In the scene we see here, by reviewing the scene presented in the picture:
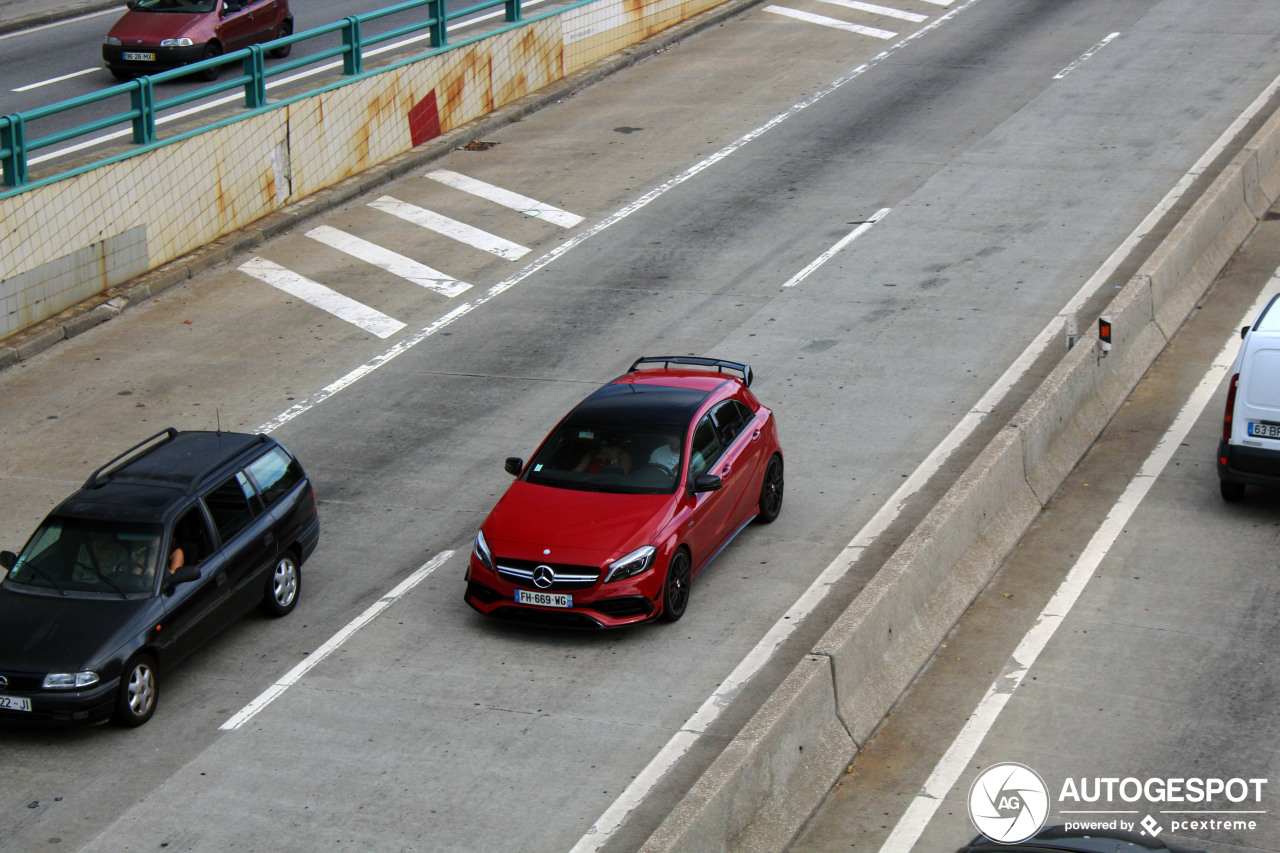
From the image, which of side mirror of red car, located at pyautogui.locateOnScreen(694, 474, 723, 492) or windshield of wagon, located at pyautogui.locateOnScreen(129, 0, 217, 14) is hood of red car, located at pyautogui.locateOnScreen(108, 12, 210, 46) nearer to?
windshield of wagon, located at pyautogui.locateOnScreen(129, 0, 217, 14)

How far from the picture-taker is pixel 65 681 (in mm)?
10461

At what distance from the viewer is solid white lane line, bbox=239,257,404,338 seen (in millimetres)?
18922

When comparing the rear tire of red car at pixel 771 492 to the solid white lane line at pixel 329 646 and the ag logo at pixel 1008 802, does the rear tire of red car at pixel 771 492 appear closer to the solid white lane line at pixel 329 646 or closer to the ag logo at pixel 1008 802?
the solid white lane line at pixel 329 646

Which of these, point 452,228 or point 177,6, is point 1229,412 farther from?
point 177,6

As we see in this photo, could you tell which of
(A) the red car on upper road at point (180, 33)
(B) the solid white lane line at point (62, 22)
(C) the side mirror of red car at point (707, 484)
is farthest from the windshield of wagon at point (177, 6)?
(C) the side mirror of red car at point (707, 484)

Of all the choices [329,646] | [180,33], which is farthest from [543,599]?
[180,33]

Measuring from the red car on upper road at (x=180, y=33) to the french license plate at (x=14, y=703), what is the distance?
1790 cm

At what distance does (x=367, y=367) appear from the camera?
57.9 feet

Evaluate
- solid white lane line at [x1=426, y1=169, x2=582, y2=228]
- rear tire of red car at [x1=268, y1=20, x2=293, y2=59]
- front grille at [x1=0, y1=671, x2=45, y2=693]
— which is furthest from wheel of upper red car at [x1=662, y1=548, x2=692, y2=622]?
rear tire of red car at [x1=268, y1=20, x2=293, y2=59]

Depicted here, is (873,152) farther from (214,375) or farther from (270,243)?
(214,375)

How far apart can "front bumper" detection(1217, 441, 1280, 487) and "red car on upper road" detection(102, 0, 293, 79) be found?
19.1 metres

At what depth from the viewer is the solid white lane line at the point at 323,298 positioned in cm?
1892

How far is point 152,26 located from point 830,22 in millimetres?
13957

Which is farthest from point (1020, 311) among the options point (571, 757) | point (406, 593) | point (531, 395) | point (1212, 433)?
point (571, 757)
